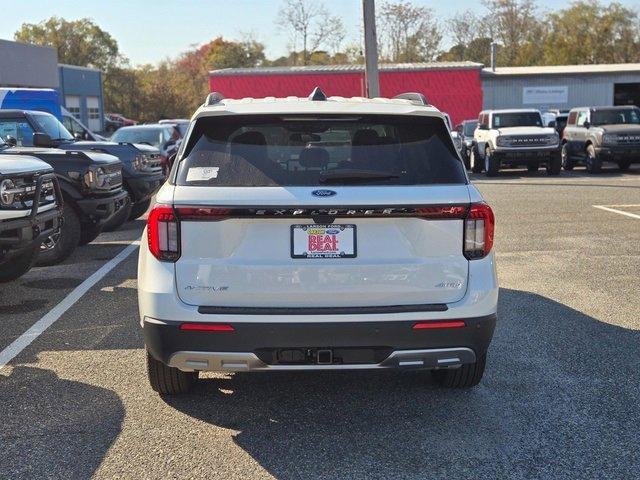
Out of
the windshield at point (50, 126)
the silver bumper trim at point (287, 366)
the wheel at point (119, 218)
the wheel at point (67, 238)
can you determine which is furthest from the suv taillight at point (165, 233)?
the windshield at point (50, 126)

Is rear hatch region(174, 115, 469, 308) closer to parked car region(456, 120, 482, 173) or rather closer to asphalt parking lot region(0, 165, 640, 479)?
asphalt parking lot region(0, 165, 640, 479)

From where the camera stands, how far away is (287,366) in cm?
410

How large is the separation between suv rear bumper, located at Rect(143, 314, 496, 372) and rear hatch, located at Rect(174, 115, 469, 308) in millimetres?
130

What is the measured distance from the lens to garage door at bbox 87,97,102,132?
6119cm

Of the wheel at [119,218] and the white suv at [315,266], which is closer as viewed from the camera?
the white suv at [315,266]

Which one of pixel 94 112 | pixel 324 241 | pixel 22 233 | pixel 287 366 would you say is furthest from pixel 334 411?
pixel 94 112

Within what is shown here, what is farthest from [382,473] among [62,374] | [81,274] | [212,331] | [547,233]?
[547,233]

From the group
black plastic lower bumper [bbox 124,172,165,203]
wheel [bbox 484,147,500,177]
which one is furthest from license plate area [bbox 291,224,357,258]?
wheel [bbox 484,147,500,177]

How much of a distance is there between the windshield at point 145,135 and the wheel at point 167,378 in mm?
15035

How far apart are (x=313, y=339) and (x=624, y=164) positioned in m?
21.5

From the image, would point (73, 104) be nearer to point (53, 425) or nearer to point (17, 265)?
point (17, 265)

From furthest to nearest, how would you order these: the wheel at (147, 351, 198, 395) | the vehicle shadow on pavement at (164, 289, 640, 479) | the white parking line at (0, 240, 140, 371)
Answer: the white parking line at (0, 240, 140, 371) < the wheel at (147, 351, 198, 395) < the vehicle shadow on pavement at (164, 289, 640, 479)

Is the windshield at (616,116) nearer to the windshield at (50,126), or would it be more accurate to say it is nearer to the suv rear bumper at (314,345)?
the windshield at (50,126)

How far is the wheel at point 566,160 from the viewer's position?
24.5 m
